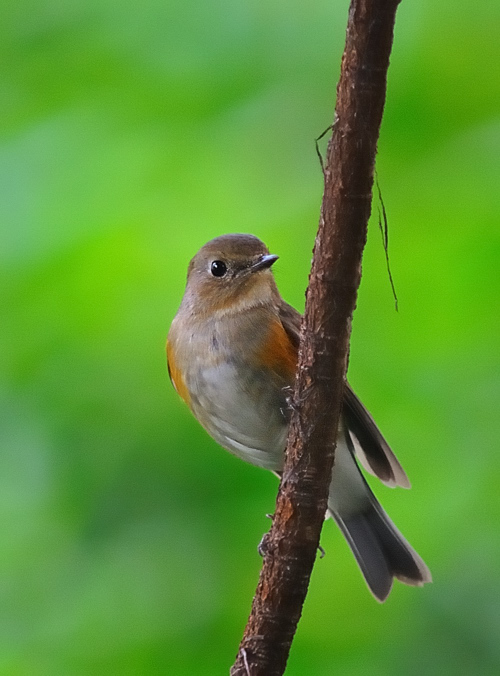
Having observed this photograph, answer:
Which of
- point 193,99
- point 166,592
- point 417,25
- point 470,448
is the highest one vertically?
point 417,25

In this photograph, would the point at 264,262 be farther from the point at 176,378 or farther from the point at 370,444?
the point at 370,444

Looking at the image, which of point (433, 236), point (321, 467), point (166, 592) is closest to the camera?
point (321, 467)

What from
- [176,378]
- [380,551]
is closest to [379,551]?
[380,551]

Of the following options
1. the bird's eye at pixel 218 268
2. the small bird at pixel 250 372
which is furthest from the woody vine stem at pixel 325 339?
the bird's eye at pixel 218 268

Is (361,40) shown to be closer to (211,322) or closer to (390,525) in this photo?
(211,322)

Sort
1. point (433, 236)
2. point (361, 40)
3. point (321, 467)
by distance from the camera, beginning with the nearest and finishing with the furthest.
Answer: point (361, 40) < point (321, 467) < point (433, 236)

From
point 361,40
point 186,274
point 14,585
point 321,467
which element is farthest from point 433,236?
point 14,585
